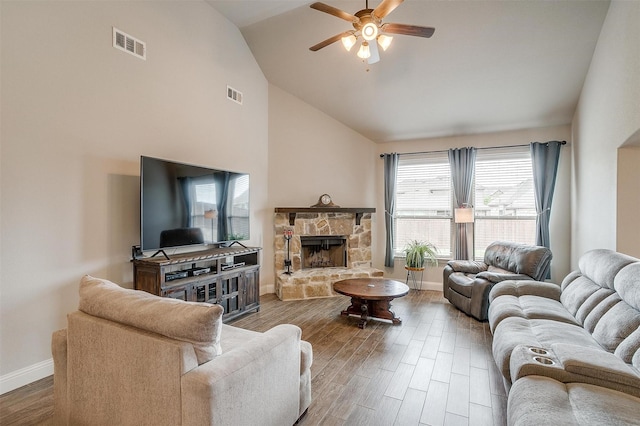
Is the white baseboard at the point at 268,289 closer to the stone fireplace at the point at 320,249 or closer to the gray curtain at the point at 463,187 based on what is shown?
the stone fireplace at the point at 320,249

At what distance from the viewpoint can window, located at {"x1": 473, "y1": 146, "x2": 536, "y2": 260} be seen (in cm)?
537

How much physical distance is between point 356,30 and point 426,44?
4.83 ft

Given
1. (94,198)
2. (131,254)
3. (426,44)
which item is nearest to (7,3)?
(94,198)

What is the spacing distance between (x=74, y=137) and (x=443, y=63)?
4257 millimetres

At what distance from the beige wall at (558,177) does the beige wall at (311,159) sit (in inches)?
36.7

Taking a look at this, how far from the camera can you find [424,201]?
6133 mm

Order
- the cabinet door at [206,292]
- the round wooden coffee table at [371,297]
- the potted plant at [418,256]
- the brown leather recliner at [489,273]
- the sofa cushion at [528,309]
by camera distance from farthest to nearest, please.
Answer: the potted plant at [418,256], the brown leather recliner at [489,273], the round wooden coffee table at [371,297], the cabinet door at [206,292], the sofa cushion at [528,309]

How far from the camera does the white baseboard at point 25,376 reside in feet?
8.00

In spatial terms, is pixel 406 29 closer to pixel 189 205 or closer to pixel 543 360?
pixel 543 360

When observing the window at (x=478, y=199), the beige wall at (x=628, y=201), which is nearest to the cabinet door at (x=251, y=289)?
the window at (x=478, y=199)

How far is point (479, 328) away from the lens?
388 cm

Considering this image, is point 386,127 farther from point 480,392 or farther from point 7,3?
point 7,3

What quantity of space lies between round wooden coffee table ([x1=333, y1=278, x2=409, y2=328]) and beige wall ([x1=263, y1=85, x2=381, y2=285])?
1854 millimetres

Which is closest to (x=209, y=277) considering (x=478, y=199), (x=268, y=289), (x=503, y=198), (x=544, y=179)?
(x=268, y=289)
